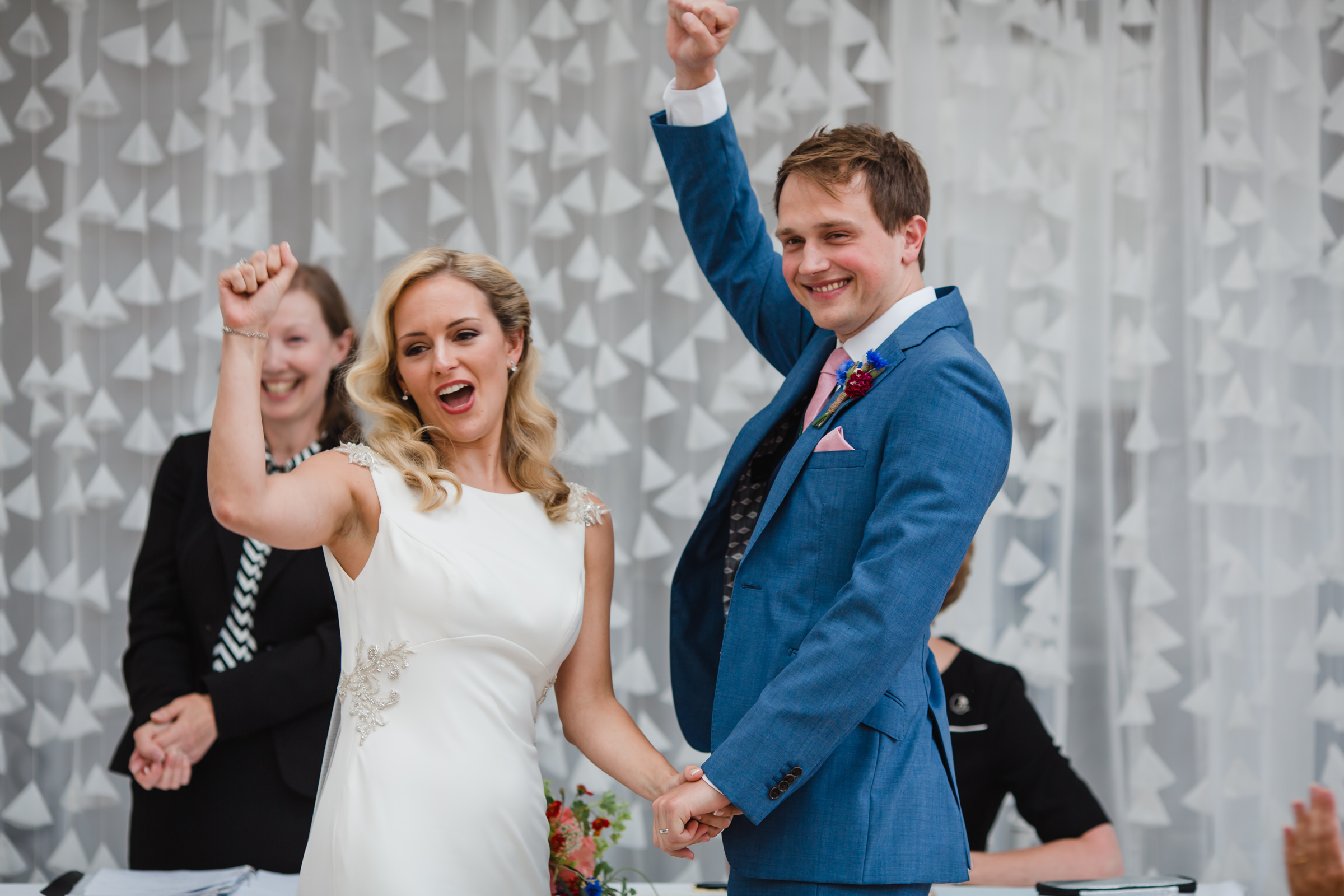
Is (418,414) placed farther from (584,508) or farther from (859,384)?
(859,384)

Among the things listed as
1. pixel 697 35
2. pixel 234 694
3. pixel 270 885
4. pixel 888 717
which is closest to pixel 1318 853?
pixel 888 717

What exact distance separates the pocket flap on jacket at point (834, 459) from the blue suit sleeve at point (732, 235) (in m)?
0.37

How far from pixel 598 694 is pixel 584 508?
309mm

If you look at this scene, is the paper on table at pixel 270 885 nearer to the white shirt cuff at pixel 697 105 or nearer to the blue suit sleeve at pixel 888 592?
the blue suit sleeve at pixel 888 592

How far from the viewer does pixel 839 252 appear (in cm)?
155

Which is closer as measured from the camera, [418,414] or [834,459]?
[834,459]

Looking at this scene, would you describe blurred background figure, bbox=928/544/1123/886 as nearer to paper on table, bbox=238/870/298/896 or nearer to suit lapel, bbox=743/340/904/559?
suit lapel, bbox=743/340/904/559

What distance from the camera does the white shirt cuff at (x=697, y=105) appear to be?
1.77 m

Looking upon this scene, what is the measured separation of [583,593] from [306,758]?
2.76 feet

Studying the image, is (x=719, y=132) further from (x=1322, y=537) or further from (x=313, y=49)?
(x=1322, y=537)

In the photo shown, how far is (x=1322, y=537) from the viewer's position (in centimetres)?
298

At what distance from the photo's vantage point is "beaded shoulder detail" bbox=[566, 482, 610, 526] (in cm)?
189

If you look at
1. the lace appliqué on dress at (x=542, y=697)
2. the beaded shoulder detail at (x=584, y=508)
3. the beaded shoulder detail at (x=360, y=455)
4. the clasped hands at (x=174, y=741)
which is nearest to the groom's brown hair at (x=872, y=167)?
the beaded shoulder detail at (x=584, y=508)

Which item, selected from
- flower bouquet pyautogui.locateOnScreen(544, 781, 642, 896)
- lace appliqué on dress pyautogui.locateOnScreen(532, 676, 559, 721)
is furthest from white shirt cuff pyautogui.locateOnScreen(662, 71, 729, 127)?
flower bouquet pyautogui.locateOnScreen(544, 781, 642, 896)
